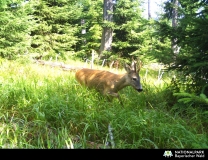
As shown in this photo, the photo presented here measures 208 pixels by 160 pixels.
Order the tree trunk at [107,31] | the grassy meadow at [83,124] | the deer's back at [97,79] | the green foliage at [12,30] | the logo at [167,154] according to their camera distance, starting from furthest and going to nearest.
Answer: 1. the tree trunk at [107,31]
2. the green foliage at [12,30]
3. the deer's back at [97,79]
4. the grassy meadow at [83,124]
5. the logo at [167,154]

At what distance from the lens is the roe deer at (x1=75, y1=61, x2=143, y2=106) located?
5.55 metres

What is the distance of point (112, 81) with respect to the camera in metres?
5.84

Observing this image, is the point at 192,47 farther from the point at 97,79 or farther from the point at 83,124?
the point at 83,124

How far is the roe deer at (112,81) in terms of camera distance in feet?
18.2

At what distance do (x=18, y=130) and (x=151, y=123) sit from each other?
5.98 ft

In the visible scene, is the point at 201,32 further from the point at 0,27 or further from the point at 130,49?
the point at 130,49

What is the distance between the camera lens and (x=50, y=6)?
15.3m

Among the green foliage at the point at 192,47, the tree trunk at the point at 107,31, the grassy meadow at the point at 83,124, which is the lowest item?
the grassy meadow at the point at 83,124

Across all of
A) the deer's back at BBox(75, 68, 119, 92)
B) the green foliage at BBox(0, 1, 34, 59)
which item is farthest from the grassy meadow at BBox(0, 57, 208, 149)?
the green foliage at BBox(0, 1, 34, 59)

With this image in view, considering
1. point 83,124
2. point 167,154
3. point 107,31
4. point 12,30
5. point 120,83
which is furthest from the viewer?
point 107,31

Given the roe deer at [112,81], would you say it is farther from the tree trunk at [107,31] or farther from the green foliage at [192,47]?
the tree trunk at [107,31]

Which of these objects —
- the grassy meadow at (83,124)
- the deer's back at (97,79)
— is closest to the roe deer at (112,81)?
the deer's back at (97,79)

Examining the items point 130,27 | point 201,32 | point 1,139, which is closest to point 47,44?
point 130,27

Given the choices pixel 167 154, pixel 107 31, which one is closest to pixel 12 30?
pixel 107 31
